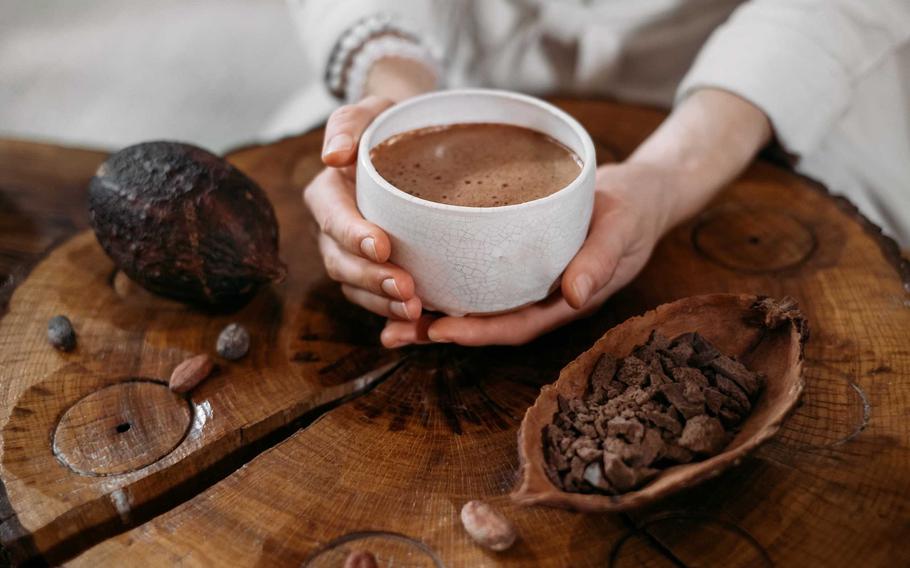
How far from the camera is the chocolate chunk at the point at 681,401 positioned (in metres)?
0.67

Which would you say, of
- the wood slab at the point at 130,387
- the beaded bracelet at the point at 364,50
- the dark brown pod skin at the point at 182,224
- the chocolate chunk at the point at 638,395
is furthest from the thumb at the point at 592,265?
the beaded bracelet at the point at 364,50

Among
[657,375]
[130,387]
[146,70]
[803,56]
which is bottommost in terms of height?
[146,70]

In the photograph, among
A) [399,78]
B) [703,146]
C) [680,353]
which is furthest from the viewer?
[399,78]

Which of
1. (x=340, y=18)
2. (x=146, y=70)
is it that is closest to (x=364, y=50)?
(x=340, y=18)

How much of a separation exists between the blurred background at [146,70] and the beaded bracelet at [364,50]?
109 centimetres

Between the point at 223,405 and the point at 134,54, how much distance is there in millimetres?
2426

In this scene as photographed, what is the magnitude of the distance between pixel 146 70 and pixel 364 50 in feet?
6.10

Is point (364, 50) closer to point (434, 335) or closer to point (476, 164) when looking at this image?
point (476, 164)

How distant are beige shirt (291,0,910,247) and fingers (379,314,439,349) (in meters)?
0.54

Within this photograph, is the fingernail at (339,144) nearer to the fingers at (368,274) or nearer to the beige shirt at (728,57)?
the fingers at (368,274)

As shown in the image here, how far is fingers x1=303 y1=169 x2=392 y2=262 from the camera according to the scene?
744 mm

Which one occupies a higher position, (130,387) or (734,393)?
(734,393)

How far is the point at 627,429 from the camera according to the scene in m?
0.65

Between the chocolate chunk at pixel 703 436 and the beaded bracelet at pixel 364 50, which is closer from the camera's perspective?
the chocolate chunk at pixel 703 436
